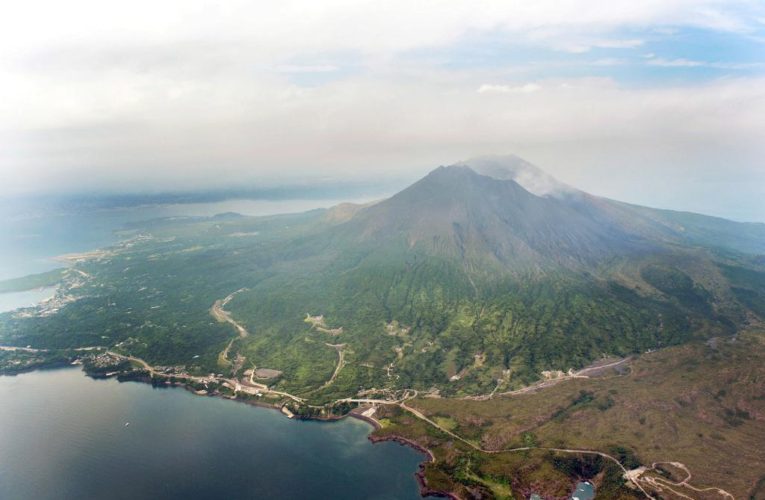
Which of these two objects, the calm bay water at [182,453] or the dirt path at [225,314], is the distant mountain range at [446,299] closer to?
the dirt path at [225,314]

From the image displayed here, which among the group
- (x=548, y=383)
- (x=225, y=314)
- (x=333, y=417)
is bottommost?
(x=333, y=417)

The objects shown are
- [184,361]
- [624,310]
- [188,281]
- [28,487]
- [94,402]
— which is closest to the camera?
[28,487]

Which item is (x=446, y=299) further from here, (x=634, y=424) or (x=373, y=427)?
(x=634, y=424)

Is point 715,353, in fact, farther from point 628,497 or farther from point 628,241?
point 628,241

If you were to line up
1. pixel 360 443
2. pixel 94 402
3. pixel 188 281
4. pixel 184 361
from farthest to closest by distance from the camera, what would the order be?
pixel 188 281, pixel 184 361, pixel 94 402, pixel 360 443

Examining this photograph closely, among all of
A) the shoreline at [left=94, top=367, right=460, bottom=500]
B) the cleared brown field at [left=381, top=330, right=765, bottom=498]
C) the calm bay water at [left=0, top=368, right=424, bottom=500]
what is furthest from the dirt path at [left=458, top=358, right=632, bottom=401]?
the calm bay water at [left=0, top=368, right=424, bottom=500]

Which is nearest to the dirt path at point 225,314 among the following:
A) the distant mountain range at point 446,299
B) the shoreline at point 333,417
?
the distant mountain range at point 446,299

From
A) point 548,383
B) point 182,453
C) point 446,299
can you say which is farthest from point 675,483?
point 446,299

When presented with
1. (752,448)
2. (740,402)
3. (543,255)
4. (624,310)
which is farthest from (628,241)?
(752,448)
